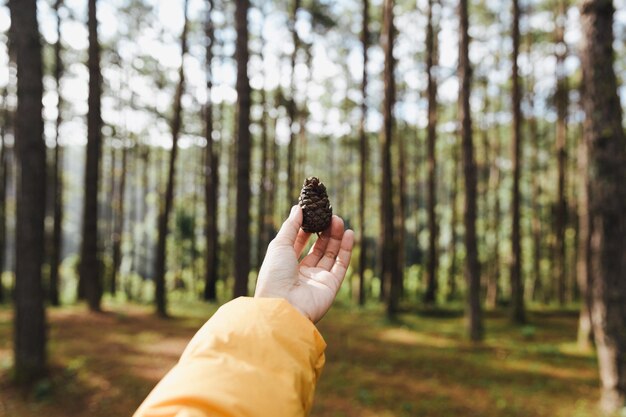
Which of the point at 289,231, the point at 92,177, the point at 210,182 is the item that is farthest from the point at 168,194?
the point at 289,231

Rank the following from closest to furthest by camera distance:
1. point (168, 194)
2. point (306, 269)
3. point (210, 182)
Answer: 1. point (306, 269)
2. point (168, 194)
3. point (210, 182)

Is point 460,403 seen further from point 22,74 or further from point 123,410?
point 22,74

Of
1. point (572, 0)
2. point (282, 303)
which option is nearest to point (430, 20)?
point (572, 0)

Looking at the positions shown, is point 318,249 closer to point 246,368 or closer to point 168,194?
point 246,368

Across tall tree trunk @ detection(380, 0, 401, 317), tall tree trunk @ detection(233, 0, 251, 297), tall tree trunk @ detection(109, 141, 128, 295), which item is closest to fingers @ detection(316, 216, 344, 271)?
tall tree trunk @ detection(233, 0, 251, 297)

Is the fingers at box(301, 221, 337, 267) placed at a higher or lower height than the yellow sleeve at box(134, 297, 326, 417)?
higher

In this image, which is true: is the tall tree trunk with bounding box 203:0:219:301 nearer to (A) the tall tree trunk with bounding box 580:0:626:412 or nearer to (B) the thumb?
(A) the tall tree trunk with bounding box 580:0:626:412
